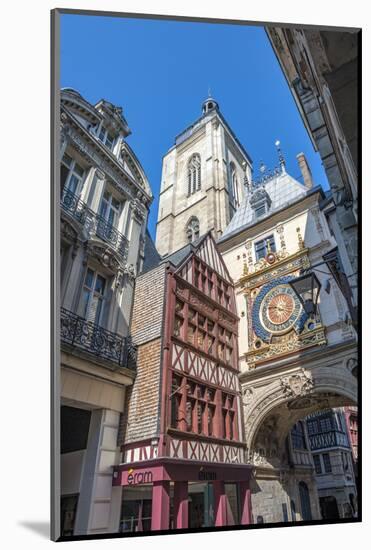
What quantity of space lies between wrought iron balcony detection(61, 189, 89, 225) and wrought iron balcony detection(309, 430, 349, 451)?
14.1m

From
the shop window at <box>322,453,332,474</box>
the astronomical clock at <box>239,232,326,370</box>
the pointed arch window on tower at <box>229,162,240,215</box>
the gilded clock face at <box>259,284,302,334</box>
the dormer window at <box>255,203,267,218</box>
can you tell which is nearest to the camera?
the astronomical clock at <box>239,232,326,370</box>

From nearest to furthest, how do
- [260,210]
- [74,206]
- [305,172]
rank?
[74,206], [260,210], [305,172]

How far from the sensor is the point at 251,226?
9.95 meters

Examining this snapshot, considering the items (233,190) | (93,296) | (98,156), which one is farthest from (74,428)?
(233,190)

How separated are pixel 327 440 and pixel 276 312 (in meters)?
9.92

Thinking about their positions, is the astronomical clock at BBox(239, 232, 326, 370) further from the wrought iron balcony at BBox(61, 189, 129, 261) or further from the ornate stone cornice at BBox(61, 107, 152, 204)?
the wrought iron balcony at BBox(61, 189, 129, 261)

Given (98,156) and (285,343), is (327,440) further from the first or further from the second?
(98,156)

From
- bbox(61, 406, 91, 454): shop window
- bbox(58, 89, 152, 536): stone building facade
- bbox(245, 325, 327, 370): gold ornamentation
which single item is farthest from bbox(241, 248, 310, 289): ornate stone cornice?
bbox(61, 406, 91, 454): shop window

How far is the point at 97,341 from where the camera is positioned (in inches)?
185

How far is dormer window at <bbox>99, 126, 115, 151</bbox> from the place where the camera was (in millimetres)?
6137

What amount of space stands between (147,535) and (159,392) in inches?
73.6
